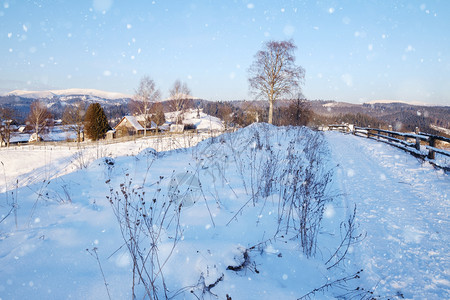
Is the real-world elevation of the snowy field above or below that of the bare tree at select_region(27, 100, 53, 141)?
below

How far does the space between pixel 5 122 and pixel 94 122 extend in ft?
37.0

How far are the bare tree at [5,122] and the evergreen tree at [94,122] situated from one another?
939cm

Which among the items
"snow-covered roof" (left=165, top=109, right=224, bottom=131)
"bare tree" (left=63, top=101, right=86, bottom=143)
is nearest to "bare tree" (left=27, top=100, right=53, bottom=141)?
"bare tree" (left=63, top=101, right=86, bottom=143)

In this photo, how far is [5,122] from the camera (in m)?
32.2

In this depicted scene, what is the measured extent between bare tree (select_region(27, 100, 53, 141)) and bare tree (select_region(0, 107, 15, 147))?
11.8ft

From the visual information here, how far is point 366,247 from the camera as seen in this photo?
104 inches

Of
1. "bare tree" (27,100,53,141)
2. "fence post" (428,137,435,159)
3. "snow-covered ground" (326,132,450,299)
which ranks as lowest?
"snow-covered ground" (326,132,450,299)

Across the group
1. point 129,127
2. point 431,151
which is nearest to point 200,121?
point 129,127

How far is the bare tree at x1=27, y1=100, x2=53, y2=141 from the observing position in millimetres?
36688

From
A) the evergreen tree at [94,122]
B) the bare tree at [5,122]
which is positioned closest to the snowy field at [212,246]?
the bare tree at [5,122]

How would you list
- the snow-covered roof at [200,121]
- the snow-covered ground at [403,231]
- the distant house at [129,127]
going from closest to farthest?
1. the snow-covered ground at [403,231]
2. the snow-covered roof at [200,121]
3. the distant house at [129,127]

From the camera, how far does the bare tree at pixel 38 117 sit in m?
36.7

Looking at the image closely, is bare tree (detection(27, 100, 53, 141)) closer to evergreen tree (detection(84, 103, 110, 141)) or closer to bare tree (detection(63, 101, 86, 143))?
bare tree (detection(63, 101, 86, 143))

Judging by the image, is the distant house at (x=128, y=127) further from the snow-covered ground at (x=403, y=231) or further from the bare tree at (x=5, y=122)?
the snow-covered ground at (x=403, y=231)
